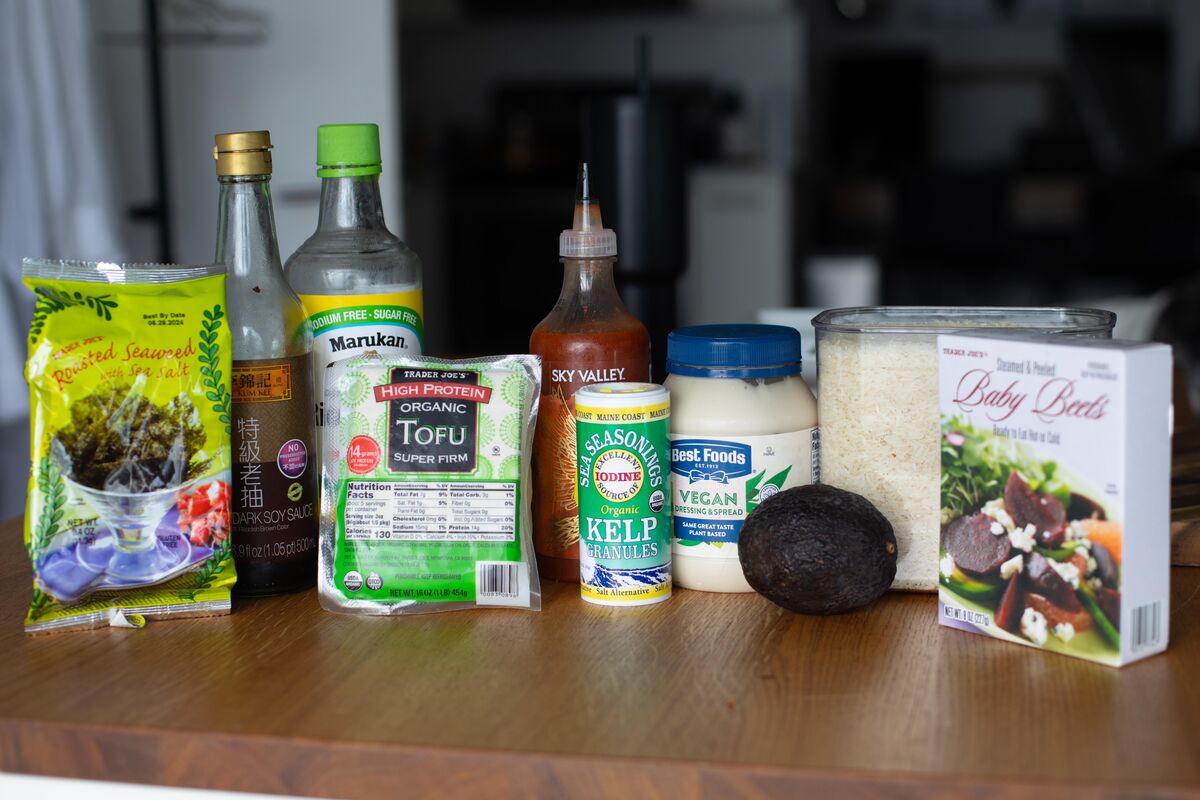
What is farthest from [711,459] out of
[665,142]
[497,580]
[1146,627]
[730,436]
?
[665,142]

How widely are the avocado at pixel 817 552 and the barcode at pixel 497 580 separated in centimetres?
14

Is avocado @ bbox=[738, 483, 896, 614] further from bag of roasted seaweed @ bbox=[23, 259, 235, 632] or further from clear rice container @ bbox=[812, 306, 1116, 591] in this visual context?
bag of roasted seaweed @ bbox=[23, 259, 235, 632]

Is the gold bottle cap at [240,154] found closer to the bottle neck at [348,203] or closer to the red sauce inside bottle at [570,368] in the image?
the bottle neck at [348,203]

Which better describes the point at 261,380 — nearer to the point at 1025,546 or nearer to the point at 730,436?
the point at 730,436

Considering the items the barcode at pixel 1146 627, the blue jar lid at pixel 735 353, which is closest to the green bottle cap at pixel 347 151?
the blue jar lid at pixel 735 353

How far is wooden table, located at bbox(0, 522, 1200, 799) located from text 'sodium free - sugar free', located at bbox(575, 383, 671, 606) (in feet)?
0.08

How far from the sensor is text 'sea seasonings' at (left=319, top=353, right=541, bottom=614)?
2.44 feet

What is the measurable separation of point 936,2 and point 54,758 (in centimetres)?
621

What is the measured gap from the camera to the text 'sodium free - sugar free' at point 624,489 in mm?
723

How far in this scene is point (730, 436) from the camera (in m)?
0.74

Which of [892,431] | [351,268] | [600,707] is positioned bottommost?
[600,707]

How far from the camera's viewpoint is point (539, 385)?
765 mm

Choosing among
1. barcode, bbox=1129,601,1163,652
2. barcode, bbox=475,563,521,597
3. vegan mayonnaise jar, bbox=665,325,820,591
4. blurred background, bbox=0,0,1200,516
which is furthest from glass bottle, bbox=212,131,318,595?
barcode, bbox=1129,601,1163,652

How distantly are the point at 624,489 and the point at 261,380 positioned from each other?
0.23 metres
